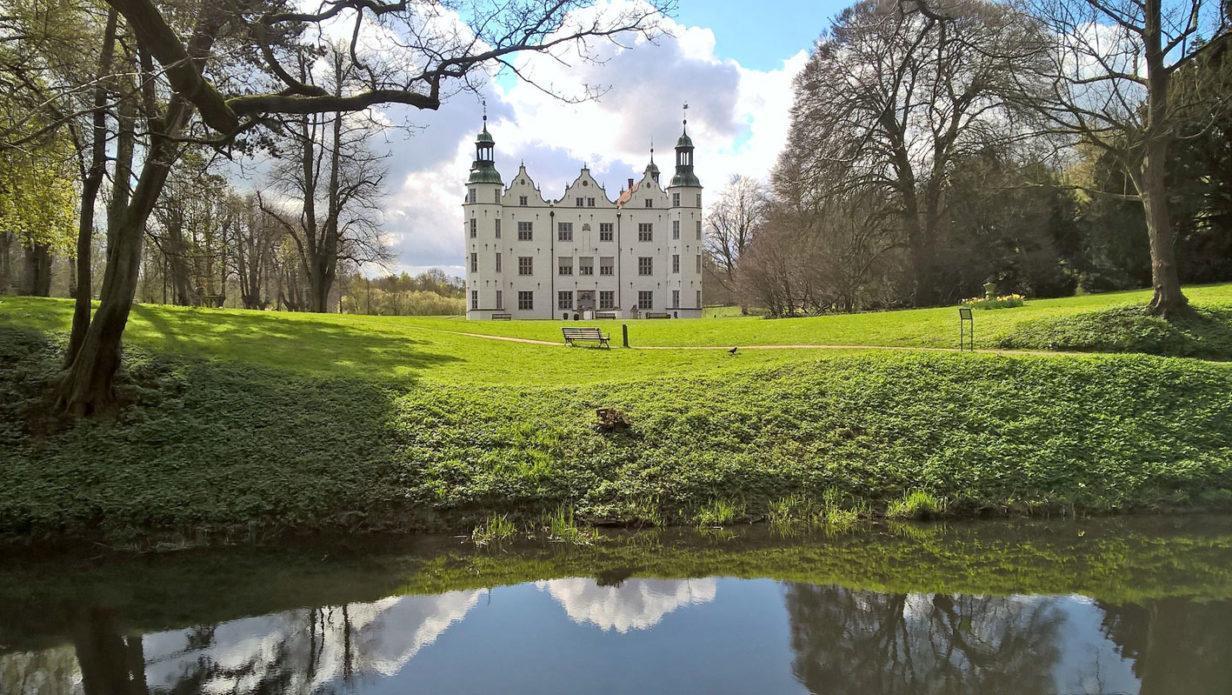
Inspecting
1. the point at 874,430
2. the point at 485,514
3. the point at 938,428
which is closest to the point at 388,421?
the point at 485,514

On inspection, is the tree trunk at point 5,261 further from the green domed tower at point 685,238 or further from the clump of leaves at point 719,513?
the green domed tower at point 685,238

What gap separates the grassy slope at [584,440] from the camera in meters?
9.12

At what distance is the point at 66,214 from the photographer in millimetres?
20953

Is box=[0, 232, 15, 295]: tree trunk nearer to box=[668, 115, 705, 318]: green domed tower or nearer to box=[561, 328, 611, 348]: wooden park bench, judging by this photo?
box=[561, 328, 611, 348]: wooden park bench

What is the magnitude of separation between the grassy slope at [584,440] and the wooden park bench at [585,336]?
592 cm

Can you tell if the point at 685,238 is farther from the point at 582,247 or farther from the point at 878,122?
the point at 878,122

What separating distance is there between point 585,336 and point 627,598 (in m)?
13.9

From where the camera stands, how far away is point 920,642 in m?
5.61

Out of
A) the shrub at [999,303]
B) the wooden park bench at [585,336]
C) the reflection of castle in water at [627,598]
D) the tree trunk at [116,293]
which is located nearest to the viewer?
the reflection of castle in water at [627,598]

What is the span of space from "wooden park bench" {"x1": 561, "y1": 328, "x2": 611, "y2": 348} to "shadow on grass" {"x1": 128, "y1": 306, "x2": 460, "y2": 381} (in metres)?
4.08

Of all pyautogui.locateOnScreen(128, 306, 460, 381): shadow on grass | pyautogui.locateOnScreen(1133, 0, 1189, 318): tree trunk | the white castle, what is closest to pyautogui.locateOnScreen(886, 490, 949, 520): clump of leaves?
pyautogui.locateOnScreen(128, 306, 460, 381): shadow on grass

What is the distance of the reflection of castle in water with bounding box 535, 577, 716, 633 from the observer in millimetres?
6137

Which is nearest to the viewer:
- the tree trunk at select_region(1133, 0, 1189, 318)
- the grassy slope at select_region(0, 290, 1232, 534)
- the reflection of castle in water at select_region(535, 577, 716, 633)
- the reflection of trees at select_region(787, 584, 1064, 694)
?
the reflection of trees at select_region(787, 584, 1064, 694)

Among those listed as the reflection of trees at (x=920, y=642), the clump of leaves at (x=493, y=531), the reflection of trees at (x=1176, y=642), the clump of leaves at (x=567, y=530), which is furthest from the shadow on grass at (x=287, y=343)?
the reflection of trees at (x=1176, y=642)
